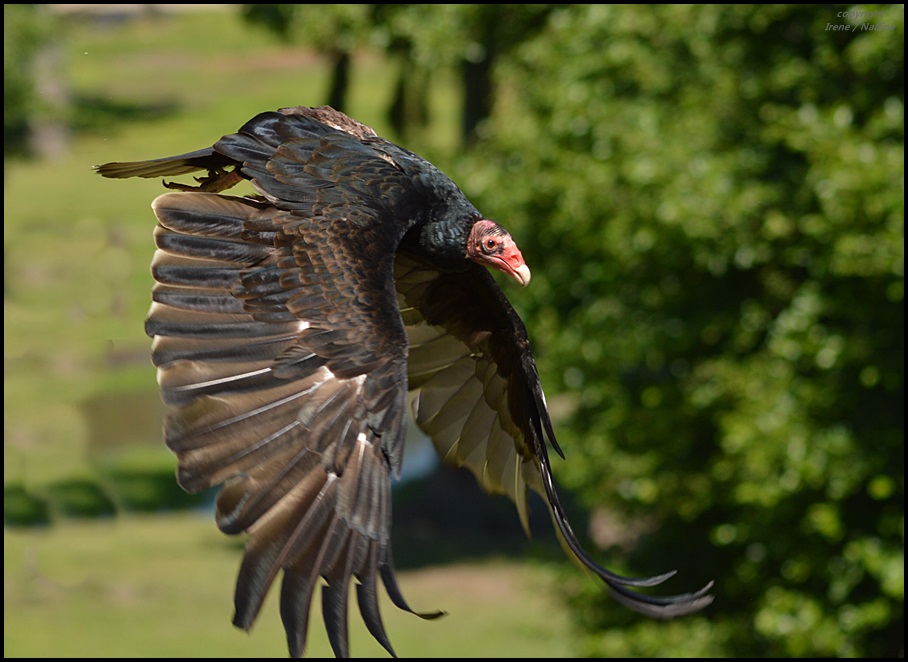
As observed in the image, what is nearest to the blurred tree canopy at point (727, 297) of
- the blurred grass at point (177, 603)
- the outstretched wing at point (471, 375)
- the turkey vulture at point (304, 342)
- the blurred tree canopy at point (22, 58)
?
the outstretched wing at point (471, 375)

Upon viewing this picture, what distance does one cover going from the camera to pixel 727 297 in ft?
24.6

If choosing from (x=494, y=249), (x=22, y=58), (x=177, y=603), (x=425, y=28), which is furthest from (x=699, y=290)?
(x=22, y=58)

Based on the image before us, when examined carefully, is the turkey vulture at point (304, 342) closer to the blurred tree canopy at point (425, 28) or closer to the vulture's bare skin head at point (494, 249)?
the vulture's bare skin head at point (494, 249)

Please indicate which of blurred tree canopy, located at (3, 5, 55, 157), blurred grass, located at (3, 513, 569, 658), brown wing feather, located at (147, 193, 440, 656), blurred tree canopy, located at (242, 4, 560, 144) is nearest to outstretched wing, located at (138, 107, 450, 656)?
brown wing feather, located at (147, 193, 440, 656)

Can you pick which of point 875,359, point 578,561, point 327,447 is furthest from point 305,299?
point 875,359

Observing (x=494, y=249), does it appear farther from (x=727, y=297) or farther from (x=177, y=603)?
(x=177, y=603)

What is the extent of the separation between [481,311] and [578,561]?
1159 mm

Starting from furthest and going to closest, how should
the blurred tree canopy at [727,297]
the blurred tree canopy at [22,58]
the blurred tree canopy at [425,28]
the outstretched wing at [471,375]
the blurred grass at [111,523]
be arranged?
the blurred tree canopy at [22,58], the blurred grass at [111,523], the blurred tree canopy at [425,28], the blurred tree canopy at [727,297], the outstretched wing at [471,375]

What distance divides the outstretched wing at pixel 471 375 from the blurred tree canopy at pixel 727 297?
252cm

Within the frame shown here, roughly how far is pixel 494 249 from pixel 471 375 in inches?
25.2

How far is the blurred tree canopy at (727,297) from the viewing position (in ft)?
21.5

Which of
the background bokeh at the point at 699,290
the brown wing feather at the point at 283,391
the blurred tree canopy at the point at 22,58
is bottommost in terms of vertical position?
the blurred tree canopy at the point at 22,58

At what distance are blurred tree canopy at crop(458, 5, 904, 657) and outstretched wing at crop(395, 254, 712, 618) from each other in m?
2.52

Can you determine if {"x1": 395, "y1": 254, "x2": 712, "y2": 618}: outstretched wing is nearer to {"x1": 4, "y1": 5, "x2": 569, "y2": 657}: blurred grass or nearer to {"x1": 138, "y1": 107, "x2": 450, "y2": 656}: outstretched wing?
{"x1": 138, "y1": 107, "x2": 450, "y2": 656}: outstretched wing
